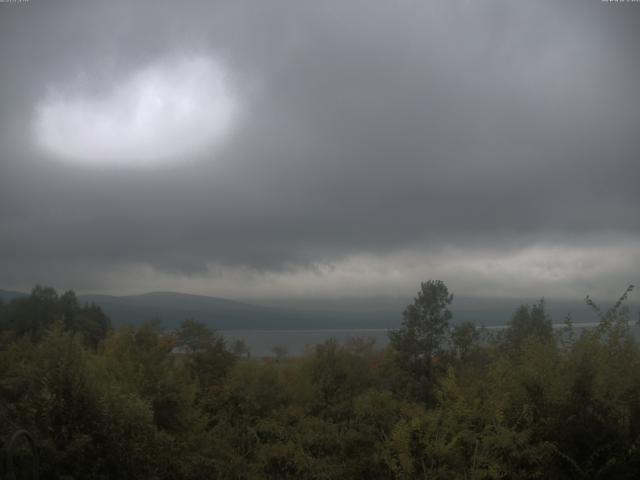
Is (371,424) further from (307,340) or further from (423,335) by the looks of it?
(307,340)

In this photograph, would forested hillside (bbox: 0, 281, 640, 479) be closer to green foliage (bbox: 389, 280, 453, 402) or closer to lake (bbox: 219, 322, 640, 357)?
lake (bbox: 219, 322, 640, 357)

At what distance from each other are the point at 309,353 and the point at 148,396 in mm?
13081

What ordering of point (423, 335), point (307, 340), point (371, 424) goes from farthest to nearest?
1. point (307, 340)
2. point (423, 335)
3. point (371, 424)

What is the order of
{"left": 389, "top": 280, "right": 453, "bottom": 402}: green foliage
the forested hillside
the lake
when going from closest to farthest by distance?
the forested hillside, the lake, {"left": 389, "top": 280, "right": 453, "bottom": 402}: green foliage

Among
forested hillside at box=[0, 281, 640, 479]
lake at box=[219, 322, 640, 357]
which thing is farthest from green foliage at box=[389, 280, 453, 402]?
forested hillside at box=[0, 281, 640, 479]

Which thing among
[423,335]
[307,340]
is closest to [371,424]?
[423,335]

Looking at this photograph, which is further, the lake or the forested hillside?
the lake

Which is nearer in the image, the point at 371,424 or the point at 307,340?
the point at 371,424

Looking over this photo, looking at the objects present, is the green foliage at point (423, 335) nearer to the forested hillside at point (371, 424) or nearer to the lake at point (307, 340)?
the lake at point (307, 340)

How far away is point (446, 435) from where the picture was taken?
13.9 meters

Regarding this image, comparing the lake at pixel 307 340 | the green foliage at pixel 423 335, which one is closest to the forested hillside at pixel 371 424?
the lake at pixel 307 340

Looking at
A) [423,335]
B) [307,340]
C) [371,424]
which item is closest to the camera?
[371,424]

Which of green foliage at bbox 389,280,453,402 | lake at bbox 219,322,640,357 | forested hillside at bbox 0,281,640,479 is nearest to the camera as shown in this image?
forested hillside at bbox 0,281,640,479

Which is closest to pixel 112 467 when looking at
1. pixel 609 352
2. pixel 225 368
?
pixel 609 352
